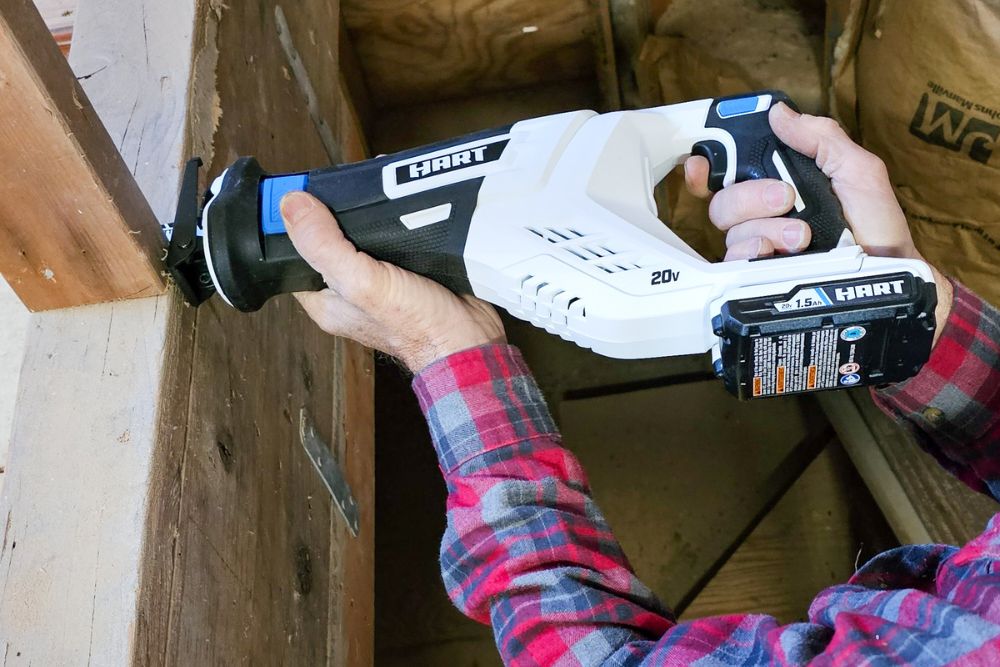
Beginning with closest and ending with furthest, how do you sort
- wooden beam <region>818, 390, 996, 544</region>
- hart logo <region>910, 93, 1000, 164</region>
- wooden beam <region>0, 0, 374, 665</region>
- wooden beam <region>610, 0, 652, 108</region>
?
wooden beam <region>0, 0, 374, 665</region>
hart logo <region>910, 93, 1000, 164</region>
wooden beam <region>818, 390, 996, 544</region>
wooden beam <region>610, 0, 652, 108</region>

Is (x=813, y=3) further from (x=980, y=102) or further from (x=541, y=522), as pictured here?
(x=541, y=522)

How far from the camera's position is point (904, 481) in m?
1.31

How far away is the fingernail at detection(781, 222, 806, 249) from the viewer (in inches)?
27.7

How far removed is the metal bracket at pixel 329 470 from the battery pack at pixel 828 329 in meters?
0.51

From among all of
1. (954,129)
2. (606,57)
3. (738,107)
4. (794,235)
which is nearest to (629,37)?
(606,57)

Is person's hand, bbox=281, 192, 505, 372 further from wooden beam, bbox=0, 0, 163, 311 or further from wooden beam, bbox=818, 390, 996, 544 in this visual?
wooden beam, bbox=818, 390, 996, 544

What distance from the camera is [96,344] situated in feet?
2.21

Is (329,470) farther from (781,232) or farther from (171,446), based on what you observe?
(781,232)

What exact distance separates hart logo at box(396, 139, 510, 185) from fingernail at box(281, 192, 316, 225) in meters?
0.08

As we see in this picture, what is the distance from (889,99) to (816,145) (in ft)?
1.82

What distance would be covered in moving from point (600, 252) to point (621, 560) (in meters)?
0.27

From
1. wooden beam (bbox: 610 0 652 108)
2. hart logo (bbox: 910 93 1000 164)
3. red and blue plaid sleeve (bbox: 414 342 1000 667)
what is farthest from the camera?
wooden beam (bbox: 610 0 652 108)

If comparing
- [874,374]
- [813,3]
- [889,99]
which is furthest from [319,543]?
[813,3]

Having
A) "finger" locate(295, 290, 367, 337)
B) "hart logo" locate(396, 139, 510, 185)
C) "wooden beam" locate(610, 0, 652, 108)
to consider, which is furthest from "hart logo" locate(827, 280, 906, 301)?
"wooden beam" locate(610, 0, 652, 108)
